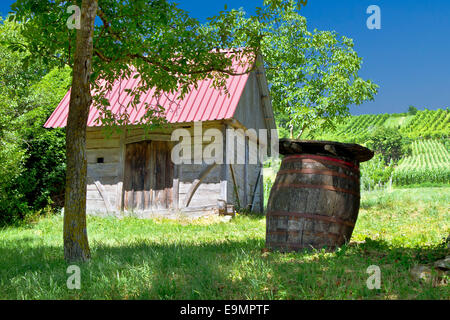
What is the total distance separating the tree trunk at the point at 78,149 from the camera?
512cm

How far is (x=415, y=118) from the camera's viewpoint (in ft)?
298

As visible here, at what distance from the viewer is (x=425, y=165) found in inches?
1972

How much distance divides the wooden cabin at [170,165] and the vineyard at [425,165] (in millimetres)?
26558

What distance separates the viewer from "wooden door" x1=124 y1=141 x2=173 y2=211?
12.6 meters

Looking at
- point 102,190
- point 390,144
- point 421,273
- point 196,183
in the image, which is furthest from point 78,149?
point 390,144

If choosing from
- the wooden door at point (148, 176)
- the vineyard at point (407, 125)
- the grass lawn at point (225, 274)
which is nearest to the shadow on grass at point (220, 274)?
the grass lawn at point (225, 274)

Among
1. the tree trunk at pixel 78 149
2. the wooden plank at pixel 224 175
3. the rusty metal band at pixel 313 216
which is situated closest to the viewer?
the tree trunk at pixel 78 149

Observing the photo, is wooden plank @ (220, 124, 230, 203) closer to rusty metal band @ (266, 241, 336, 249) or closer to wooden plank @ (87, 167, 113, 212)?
wooden plank @ (87, 167, 113, 212)

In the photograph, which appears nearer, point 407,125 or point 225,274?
point 225,274

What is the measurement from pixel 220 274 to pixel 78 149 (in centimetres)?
254

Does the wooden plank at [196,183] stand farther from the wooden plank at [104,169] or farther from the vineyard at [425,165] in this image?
the vineyard at [425,165]

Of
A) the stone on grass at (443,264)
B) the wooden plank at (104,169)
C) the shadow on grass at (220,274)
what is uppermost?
the wooden plank at (104,169)

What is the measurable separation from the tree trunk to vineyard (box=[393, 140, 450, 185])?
3461 cm

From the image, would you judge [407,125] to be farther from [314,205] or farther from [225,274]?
[225,274]
